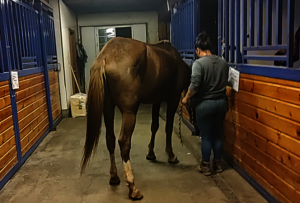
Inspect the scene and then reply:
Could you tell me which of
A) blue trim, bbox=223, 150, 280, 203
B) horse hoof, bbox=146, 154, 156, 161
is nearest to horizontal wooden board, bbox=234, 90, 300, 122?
blue trim, bbox=223, 150, 280, 203

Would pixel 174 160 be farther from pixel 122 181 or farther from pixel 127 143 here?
pixel 127 143

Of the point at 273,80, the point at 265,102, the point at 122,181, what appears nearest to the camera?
the point at 273,80

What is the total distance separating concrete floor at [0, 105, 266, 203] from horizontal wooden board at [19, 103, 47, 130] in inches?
16.9


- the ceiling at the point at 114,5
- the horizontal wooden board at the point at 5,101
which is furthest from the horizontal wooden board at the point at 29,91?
the ceiling at the point at 114,5

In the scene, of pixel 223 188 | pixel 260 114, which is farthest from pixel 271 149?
pixel 223 188

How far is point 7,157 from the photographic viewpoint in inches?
106

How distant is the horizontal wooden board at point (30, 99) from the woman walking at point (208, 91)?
2.02m

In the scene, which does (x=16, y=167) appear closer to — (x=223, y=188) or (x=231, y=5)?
(x=223, y=188)

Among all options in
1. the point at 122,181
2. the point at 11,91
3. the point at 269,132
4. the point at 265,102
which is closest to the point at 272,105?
the point at 265,102

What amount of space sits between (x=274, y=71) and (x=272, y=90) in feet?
0.49

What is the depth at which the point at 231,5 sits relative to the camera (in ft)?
9.08

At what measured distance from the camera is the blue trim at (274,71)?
5.62 feet

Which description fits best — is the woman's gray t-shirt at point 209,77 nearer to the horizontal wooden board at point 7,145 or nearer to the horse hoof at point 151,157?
the horse hoof at point 151,157

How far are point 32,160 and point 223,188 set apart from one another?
7.46ft
